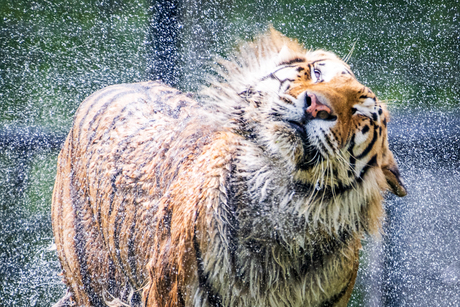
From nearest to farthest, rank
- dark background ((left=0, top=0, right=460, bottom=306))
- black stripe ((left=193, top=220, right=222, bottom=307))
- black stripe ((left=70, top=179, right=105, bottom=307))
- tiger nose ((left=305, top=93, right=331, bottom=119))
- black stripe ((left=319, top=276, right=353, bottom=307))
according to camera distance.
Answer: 1. tiger nose ((left=305, top=93, right=331, bottom=119))
2. black stripe ((left=193, top=220, right=222, bottom=307))
3. black stripe ((left=319, top=276, right=353, bottom=307))
4. black stripe ((left=70, top=179, right=105, bottom=307))
5. dark background ((left=0, top=0, right=460, bottom=306))

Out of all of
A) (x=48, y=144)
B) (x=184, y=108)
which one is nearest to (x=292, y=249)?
(x=184, y=108)

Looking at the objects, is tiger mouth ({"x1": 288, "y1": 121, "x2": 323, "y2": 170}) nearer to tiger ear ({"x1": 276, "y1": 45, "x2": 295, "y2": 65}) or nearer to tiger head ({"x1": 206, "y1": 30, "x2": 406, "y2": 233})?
tiger head ({"x1": 206, "y1": 30, "x2": 406, "y2": 233})

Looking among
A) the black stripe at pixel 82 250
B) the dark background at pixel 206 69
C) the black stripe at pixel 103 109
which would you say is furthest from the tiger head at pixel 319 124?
the dark background at pixel 206 69

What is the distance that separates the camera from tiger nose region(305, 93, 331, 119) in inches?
36.9

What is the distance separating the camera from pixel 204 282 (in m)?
1.05

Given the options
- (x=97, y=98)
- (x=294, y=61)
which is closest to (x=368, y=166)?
(x=294, y=61)

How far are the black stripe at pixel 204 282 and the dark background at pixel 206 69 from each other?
5.74 feet

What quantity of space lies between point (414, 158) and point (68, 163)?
2.14 m

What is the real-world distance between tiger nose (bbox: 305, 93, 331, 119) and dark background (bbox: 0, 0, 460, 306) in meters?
1.88

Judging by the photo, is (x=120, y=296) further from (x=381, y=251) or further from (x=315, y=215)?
(x=381, y=251)

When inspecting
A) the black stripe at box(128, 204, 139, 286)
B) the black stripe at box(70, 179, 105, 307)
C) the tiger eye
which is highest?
the tiger eye

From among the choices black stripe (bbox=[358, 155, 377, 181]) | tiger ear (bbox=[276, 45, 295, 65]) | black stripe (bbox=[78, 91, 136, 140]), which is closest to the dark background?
black stripe (bbox=[78, 91, 136, 140])

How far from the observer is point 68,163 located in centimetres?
175

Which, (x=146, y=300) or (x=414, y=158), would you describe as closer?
(x=146, y=300)
